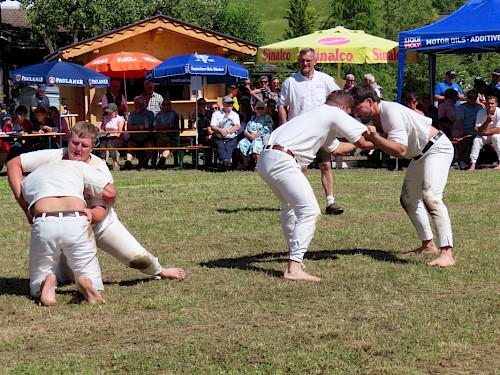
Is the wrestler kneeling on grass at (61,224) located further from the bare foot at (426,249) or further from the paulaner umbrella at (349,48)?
the paulaner umbrella at (349,48)

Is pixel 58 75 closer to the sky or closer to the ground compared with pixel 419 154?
closer to the sky

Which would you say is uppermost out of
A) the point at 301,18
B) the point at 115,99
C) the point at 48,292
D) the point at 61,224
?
the point at 301,18

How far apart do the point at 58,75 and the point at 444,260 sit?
48.6 ft

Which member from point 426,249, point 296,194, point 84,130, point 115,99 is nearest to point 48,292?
point 84,130

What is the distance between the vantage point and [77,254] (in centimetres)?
704

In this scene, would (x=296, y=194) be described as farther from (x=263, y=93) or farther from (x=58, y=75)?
(x=58, y=75)

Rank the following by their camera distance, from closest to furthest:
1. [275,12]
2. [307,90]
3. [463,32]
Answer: [307,90] < [463,32] < [275,12]

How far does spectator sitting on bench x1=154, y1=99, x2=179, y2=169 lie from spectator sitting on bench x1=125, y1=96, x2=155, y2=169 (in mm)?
221

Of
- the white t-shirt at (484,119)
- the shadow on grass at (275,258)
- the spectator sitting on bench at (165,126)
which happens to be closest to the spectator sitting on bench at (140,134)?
the spectator sitting on bench at (165,126)

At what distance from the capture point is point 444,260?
27.9ft

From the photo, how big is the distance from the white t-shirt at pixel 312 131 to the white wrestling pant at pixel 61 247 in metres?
1.92

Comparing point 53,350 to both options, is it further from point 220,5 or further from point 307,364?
point 220,5

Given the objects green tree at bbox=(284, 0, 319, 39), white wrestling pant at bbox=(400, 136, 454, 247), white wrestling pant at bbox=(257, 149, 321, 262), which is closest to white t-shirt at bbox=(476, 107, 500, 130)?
white wrestling pant at bbox=(400, 136, 454, 247)

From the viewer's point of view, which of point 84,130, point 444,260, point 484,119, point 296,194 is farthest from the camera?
point 484,119
